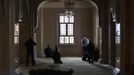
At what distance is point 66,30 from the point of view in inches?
1313

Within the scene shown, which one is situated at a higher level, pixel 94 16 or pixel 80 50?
pixel 94 16

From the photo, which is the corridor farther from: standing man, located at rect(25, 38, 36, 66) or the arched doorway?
the arched doorway

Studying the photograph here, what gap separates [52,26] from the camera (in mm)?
32781

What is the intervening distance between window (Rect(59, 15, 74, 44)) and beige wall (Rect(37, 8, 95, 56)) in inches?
16.2

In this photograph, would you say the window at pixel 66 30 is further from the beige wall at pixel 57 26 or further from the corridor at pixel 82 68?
the corridor at pixel 82 68

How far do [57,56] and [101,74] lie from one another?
Result: 7533 mm

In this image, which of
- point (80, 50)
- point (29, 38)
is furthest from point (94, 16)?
point (29, 38)

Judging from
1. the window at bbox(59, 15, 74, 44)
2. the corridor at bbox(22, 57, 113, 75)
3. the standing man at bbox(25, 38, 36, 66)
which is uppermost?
the window at bbox(59, 15, 74, 44)

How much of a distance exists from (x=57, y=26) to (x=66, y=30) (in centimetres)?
91

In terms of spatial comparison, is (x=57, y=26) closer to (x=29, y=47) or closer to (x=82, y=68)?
(x=29, y=47)

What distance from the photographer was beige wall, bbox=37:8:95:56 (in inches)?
1283

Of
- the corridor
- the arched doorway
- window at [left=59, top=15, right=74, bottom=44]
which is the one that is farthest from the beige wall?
the corridor

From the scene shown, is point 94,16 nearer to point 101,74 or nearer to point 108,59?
point 108,59

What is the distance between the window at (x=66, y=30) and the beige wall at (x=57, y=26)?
411 mm
